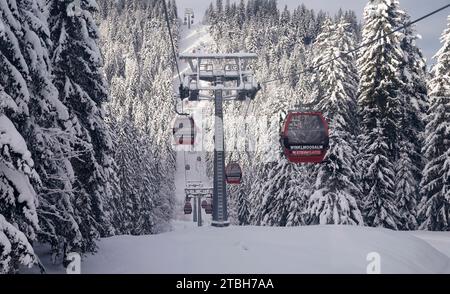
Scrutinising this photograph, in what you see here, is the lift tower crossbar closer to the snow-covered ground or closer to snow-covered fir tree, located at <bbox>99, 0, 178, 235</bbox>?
snow-covered fir tree, located at <bbox>99, 0, 178, 235</bbox>

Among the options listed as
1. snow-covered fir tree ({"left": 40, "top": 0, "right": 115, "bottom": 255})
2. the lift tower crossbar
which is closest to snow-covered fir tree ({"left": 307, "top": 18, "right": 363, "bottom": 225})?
the lift tower crossbar

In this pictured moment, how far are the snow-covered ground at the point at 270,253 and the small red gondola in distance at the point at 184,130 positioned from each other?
1272cm

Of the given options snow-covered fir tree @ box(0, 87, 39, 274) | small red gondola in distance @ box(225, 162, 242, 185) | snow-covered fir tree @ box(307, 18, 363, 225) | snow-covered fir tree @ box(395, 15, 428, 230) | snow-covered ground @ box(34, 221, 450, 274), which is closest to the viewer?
snow-covered fir tree @ box(0, 87, 39, 274)

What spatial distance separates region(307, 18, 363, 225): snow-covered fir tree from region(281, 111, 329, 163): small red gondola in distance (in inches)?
327

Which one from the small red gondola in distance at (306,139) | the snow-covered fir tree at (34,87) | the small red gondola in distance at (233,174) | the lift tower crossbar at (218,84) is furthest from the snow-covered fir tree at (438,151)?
the snow-covered fir tree at (34,87)

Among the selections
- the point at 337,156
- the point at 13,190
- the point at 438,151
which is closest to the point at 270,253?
the point at 13,190

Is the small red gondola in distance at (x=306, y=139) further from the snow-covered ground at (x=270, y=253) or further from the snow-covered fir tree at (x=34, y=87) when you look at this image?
the snow-covered fir tree at (x=34, y=87)

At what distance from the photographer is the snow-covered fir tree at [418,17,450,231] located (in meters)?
26.4

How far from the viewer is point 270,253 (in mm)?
11484

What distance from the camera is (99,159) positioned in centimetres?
1680

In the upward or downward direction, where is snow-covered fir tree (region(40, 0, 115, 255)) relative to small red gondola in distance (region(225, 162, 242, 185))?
upward

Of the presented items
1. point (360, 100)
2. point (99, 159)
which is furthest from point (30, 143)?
point (360, 100)

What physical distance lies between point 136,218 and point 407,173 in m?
21.5
